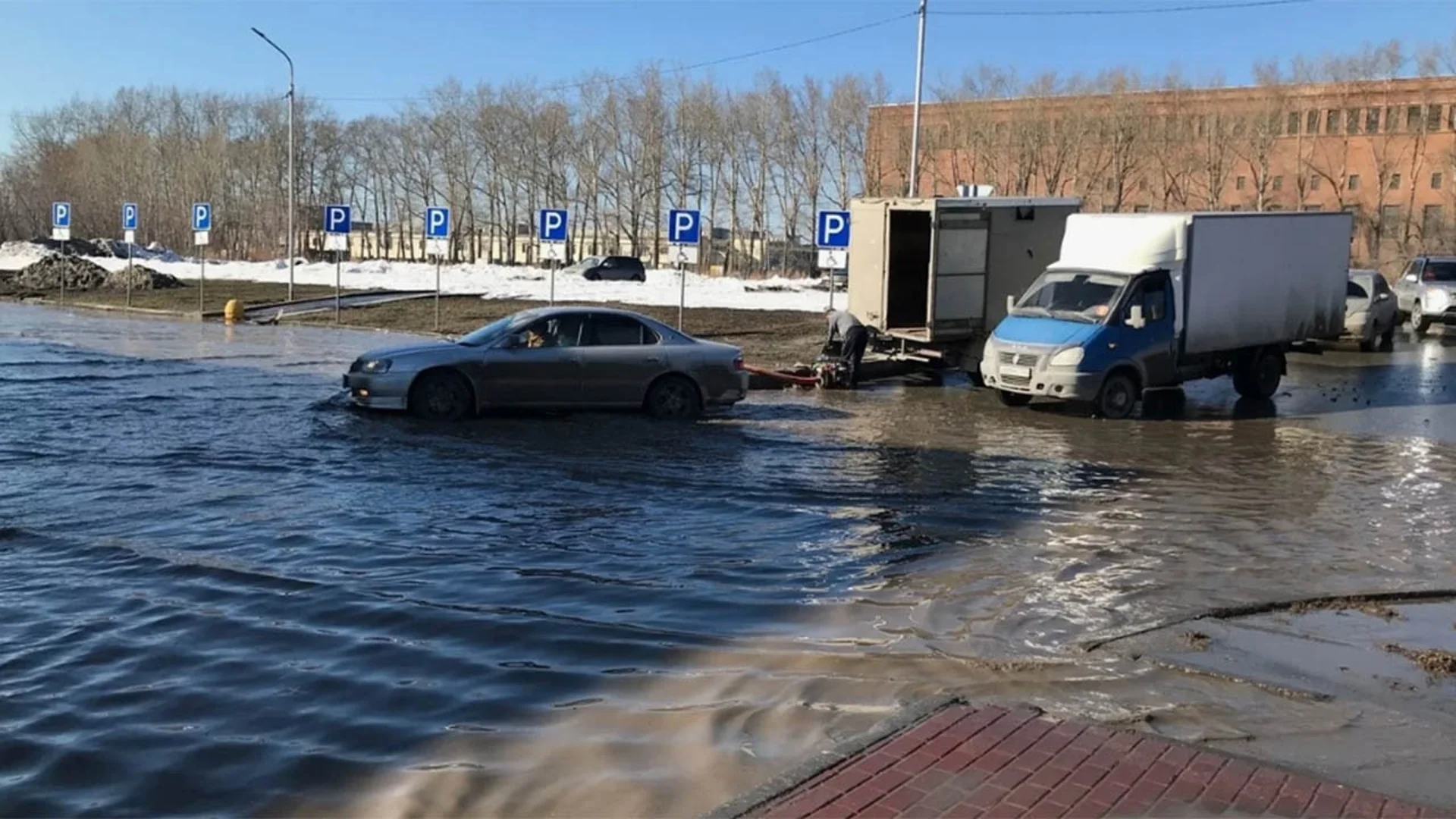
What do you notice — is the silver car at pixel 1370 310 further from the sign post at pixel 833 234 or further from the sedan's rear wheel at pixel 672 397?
the sedan's rear wheel at pixel 672 397

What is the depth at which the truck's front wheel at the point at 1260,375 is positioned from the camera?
820 inches

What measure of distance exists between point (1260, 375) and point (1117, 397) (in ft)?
13.9

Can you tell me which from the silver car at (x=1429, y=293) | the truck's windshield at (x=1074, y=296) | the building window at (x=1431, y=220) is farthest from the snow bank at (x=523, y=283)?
the building window at (x=1431, y=220)

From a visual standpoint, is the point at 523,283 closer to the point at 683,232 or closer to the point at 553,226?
the point at 553,226

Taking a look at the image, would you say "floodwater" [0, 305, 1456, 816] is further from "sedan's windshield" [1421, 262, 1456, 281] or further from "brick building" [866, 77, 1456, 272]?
"brick building" [866, 77, 1456, 272]

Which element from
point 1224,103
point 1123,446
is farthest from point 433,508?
point 1224,103

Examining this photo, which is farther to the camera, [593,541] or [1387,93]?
[1387,93]

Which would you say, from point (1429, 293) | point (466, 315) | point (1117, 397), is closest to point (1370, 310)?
point (1429, 293)

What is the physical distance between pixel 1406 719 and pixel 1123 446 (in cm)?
965

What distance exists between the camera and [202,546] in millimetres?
8977

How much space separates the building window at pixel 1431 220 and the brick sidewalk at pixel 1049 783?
3055 inches

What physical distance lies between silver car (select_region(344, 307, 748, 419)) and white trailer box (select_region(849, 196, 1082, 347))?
591 centimetres

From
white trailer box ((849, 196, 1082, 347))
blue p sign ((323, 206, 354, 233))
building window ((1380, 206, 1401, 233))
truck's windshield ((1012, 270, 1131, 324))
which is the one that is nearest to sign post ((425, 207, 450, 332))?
blue p sign ((323, 206, 354, 233))

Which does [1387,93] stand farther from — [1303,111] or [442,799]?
[442,799]
